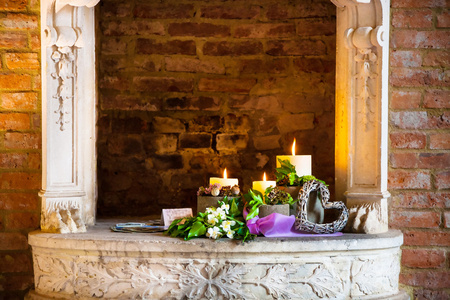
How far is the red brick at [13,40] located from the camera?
2727mm

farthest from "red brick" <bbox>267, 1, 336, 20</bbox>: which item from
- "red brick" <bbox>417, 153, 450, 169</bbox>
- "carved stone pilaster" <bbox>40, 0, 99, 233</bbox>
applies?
"carved stone pilaster" <bbox>40, 0, 99, 233</bbox>

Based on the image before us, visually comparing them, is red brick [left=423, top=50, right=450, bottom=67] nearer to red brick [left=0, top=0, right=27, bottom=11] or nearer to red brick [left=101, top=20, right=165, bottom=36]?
red brick [left=101, top=20, right=165, bottom=36]

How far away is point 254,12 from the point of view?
3.29m

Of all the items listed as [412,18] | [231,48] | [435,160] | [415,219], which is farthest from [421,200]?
[231,48]

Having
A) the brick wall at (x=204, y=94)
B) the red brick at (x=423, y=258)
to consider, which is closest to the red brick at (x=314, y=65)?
the brick wall at (x=204, y=94)

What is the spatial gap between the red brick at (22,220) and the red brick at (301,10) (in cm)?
177

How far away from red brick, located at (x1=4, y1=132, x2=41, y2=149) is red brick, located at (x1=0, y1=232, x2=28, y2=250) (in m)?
0.44

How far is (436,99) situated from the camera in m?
2.70

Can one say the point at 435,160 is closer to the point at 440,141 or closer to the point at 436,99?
the point at 440,141

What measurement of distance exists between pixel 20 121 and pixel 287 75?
1.54 metres

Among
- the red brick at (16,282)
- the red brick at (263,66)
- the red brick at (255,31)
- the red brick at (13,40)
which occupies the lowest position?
the red brick at (16,282)

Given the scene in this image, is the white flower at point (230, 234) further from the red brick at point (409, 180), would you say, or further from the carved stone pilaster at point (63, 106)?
the red brick at point (409, 180)

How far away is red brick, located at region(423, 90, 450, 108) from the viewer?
2691 millimetres

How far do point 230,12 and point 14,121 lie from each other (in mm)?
1405
